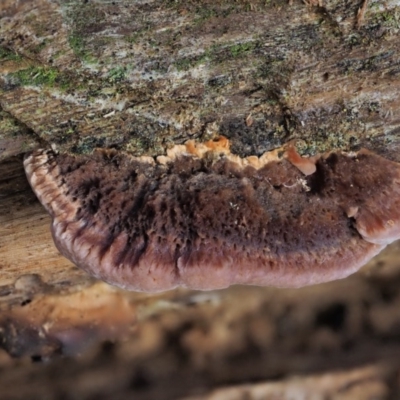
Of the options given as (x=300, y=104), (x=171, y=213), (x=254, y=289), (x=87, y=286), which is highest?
(x=300, y=104)

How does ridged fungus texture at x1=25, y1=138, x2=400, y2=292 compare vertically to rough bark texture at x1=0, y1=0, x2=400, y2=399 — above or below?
below

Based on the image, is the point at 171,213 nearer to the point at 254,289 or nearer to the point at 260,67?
the point at 260,67

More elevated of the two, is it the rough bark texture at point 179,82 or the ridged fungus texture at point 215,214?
the rough bark texture at point 179,82

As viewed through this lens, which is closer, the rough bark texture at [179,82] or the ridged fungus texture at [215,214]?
the rough bark texture at [179,82]

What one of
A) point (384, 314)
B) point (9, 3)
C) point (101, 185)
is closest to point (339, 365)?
point (384, 314)

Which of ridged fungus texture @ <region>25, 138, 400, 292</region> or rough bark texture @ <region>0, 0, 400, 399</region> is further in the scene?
ridged fungus texture @ <region>25, 138, 400, 292</region>

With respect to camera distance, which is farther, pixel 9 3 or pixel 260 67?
pixel 260 67

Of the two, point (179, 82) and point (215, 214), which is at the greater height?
point (179, 82)

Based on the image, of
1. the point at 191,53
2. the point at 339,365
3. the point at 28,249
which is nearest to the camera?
the point at 191,53
